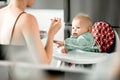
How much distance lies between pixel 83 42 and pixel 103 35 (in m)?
0.06

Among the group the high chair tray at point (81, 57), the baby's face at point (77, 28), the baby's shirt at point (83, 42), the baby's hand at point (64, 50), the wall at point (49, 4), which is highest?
the wall at point (49, 4)

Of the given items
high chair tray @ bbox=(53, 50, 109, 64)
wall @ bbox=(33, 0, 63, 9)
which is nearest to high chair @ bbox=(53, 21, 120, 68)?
high chair tray @ bbox=(53, 50, 109, 64)

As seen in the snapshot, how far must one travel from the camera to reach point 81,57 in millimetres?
806

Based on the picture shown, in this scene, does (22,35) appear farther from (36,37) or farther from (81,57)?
(81,57)

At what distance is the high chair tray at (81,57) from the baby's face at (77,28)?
0.05m

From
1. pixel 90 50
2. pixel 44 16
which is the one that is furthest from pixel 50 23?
pixel 90 50

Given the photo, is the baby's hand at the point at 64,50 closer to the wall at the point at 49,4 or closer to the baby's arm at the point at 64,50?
the baby's arm at the point at 64,50

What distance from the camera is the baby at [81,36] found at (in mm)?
803

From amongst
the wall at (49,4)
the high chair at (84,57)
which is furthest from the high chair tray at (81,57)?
the wall at (49,4)

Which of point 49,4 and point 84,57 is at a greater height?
point 49,4

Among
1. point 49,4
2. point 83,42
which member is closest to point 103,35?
point 83,42

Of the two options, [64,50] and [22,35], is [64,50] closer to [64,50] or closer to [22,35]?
[64,50]

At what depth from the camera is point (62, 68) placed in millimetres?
795

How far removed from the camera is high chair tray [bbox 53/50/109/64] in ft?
2.61
